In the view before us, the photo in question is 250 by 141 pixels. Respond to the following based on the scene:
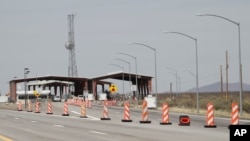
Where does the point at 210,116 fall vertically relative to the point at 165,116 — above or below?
above

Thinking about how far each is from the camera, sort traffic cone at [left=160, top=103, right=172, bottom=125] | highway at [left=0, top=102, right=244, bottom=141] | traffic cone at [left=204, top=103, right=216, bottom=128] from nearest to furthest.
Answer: highway at [left=0, top=102, right=244, bottom=141], traffic cone at [left=204, top=103, right=216, bottom=128], traffic cone at [left=160, top=103, right=172, bottom=125]

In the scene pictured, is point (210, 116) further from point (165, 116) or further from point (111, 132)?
point (111, 132)

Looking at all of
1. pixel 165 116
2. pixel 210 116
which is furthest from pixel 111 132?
pixel 165 116

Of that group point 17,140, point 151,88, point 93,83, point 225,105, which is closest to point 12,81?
point 93,83

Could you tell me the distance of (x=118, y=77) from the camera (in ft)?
421

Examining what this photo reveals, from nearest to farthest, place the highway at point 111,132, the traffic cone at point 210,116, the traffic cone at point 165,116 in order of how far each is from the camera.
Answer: the highway at point 111,132 < the traffic cone at point 210,116 < the traffic cone at point 165,116

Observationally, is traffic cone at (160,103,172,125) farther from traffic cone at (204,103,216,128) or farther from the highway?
traffic cone at (204,103,216,128)

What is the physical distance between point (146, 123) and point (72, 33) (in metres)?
102

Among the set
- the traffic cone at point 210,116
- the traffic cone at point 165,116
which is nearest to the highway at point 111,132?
the traffic cone at point 210,116

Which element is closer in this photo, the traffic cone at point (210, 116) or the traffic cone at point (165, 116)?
the traffic cone at point (210, 116)

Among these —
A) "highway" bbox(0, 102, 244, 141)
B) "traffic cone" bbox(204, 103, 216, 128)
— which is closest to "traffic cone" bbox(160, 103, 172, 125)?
"highway" bbox(0, 102, 244, 141)

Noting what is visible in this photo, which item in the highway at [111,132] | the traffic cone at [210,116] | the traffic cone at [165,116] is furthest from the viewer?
the traffic cone at [165,116]

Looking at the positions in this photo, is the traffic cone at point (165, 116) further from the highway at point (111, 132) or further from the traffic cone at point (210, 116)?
the traffic cone at point (210, 116)

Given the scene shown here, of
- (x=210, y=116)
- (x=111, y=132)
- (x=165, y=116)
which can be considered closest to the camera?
(x=111, y=132)
